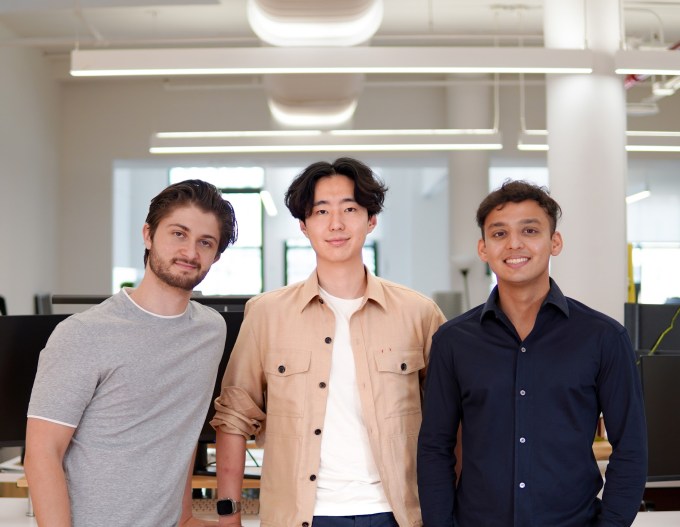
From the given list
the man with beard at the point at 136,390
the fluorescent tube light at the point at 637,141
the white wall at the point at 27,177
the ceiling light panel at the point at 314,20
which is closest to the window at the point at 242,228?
the white wall at the point at 27,177

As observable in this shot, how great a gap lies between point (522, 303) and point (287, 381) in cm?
59

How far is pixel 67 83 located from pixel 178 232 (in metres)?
8.53

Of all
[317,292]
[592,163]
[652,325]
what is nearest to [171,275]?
[317,292]

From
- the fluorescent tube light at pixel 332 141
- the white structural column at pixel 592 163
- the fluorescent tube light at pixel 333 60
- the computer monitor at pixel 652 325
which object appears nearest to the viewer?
the computer monitor at pixel 652 325

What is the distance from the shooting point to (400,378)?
2.04 m

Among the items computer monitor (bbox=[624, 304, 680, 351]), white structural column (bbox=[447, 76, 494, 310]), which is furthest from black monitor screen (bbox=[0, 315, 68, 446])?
white structural column (bbox=[447, 76, 494, 310])

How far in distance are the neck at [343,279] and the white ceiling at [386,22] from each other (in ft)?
18.9

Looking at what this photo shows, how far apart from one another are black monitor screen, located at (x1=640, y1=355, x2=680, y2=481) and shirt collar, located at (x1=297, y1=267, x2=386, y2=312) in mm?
1070

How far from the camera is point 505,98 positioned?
9.70 metres

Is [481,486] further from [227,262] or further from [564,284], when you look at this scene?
[227,262]

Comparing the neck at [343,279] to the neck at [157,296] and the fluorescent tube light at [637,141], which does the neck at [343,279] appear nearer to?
the neck at [157,296]

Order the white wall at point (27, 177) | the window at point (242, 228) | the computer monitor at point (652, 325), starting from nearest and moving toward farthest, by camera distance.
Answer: the computer monitor at point (652, 325) → the white wall at point (27, 177) → the window at point (242, 228)

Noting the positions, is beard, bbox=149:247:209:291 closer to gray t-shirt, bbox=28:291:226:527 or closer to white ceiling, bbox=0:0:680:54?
gray t-shirt, bbox=28:291:226:527

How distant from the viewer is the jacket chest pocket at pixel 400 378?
200 centimetres
